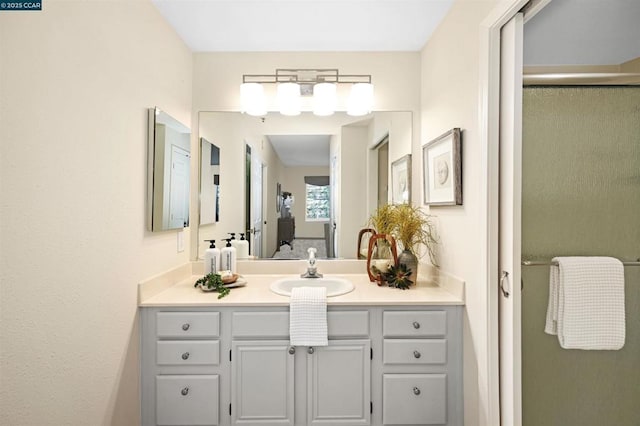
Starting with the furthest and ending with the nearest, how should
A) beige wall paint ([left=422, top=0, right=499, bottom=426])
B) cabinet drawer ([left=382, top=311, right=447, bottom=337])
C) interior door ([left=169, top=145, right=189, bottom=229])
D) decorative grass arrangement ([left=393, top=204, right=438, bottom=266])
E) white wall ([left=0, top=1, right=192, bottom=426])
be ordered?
decorative grass arrangement ([left=393, top=204, right=438, bottom=266])
interior door ([left=169, top=145, right=189, bottom=229])
cabinet drawer ([left=382, top=311, right=447, bottom=337])
beige wall paint ([left=422, top=0, right=499, bottom=426])
white wall ([left=0, top=1, right=192, bottom=426])

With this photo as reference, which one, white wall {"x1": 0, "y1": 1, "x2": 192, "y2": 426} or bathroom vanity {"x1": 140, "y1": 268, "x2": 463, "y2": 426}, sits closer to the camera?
white wall {"x1": 0, "y1": 1, "x2": 192, "y2": 426}

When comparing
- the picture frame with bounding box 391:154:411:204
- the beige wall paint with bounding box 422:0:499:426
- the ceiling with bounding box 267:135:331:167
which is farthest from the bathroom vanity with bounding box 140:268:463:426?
the ceiling with bounding box 267:135:331:167

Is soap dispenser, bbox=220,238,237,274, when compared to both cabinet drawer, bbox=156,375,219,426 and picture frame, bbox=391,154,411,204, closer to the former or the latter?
cabinet drawer, bbox=156,375,219,426

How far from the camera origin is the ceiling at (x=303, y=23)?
5.80 feet

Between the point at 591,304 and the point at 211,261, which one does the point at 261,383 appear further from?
the point at 591,304

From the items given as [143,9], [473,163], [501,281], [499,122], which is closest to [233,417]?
[501,281]

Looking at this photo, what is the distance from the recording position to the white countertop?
1.64 meters

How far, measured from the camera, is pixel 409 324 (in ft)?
5.44

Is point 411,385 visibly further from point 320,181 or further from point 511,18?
point 511,18

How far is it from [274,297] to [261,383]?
1.38ft

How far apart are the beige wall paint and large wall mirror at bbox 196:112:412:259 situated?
0.51 meters

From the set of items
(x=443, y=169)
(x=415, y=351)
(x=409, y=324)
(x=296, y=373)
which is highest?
(x=443, y=169)

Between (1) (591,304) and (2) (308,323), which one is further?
(2) (308,323)

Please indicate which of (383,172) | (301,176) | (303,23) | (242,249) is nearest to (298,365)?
(242,249)
